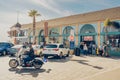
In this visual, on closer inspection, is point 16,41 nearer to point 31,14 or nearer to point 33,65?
point 31,14

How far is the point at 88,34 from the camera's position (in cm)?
3105

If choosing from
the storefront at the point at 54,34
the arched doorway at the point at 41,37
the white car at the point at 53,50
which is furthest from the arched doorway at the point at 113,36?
the arched doorway at the point at 41,37

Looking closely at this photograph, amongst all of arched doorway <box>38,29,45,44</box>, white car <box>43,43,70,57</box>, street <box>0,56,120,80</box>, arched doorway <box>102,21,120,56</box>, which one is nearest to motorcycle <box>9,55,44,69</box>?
street <box>0,56,120,80</box>

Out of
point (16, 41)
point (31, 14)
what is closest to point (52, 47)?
point (31, 14)

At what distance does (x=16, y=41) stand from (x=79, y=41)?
21.4 meters

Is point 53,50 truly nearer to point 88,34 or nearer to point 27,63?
point 27,63

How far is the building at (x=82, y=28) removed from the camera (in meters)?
27.8

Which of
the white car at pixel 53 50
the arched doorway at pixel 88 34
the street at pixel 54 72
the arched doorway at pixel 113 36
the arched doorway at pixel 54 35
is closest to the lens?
the street at pixel 54 72

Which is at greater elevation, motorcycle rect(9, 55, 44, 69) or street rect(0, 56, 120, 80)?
motorcycle rect(9, 55, 44, 69)

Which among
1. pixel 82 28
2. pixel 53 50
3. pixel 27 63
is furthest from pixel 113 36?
pixel 27 63

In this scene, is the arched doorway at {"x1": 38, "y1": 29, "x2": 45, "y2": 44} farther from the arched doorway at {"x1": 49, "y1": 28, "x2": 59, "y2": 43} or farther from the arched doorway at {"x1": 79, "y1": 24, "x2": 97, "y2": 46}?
the arched doorway at {"x1": 79, "y1": 24, "x2": 97, "y2": 46}

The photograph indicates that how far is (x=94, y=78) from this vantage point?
34.1 ft

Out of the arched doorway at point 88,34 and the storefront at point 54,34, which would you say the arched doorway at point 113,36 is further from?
the storefront at point 54,34

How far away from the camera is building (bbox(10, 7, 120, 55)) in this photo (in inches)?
1093
